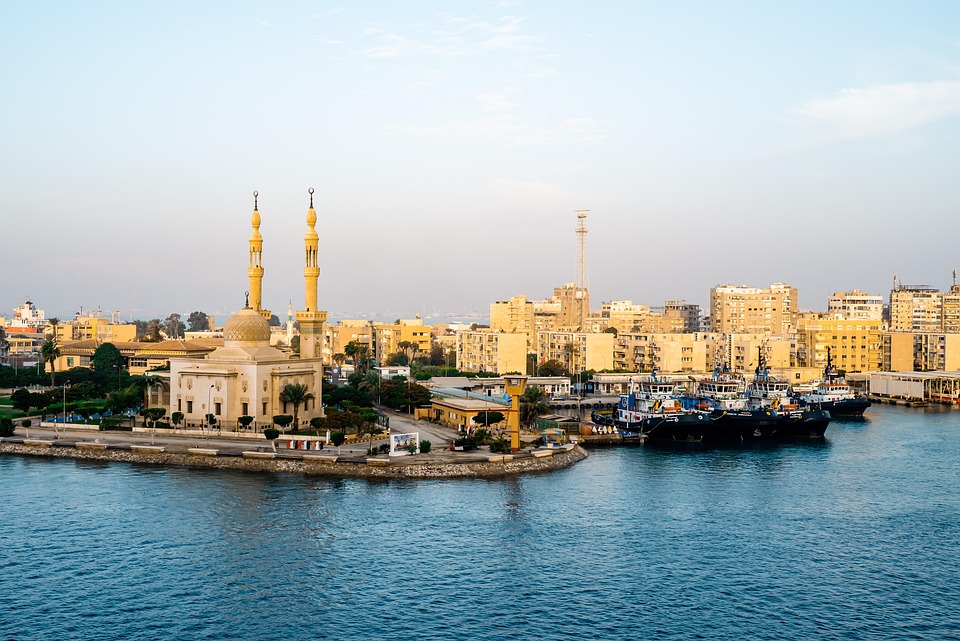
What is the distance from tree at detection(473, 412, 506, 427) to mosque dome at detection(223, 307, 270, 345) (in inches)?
528

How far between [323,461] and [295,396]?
305 inches

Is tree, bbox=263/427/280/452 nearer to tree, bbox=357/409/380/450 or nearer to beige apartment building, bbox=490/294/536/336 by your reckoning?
tree, bbox=357/409/380/450

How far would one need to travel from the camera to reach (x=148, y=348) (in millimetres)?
81312

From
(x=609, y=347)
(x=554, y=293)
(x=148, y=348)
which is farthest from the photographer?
(x=554, y=293)

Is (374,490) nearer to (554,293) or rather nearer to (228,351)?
(228,351)

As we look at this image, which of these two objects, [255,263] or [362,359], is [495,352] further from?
[255,263]

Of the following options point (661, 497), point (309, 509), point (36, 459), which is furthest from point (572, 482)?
point (36, 459)

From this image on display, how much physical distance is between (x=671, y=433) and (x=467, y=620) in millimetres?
39063

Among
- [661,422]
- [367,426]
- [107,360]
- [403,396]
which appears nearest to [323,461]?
[367,426]

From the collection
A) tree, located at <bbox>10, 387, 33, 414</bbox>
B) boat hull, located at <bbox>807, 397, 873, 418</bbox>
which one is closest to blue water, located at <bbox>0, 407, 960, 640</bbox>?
tree, located at <bbox>10, 387, 33, 414</bbox>

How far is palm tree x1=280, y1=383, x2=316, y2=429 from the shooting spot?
51312 mm

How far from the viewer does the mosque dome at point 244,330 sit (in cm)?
5297

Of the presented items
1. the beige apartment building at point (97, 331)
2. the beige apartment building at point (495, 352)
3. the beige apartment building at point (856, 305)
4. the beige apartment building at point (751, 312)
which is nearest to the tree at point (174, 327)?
the beige apartment building at point (97, 331)

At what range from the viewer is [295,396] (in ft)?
168
